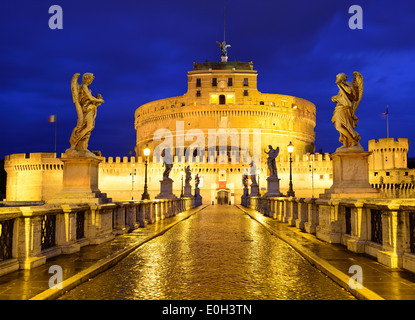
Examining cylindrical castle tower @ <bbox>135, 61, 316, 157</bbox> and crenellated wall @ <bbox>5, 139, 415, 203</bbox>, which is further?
cylindrical castle tower @ <bbox>135, 61, 316, 157</bbox>

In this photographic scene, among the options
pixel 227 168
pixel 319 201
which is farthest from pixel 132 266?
pixel 227 168

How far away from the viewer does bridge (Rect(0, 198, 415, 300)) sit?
489 centimetres

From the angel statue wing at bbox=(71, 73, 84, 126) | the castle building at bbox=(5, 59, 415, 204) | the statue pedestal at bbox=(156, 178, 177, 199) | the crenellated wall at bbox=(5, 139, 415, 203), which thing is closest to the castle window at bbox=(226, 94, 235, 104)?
the castle building at bbox=(5, 59, 415, 204)

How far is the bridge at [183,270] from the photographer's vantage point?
489cm

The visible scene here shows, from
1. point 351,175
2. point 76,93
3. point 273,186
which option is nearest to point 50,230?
point 76,93

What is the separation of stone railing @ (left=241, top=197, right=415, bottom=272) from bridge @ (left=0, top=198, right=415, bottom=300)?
0.65 feet

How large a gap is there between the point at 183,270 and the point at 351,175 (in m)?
5.39

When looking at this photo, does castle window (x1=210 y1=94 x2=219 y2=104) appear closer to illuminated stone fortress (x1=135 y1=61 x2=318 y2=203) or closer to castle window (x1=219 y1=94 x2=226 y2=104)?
illuminated stone fortress (x1=135 y1=61 x2=318 y2=203)

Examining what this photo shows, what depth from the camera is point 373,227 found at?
23.9ft

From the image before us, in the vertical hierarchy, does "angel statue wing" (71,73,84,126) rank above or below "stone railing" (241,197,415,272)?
above

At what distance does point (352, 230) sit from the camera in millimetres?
7961

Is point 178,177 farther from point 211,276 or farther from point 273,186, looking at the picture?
point 211,276

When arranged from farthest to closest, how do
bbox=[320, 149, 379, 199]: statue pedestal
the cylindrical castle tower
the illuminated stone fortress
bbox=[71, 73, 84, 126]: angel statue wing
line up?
the cylindrical castle tower
the illuminated stone fortress
bbox=[71, 73, 84, 126]: angel statue wing
bbox=[320, 149, 379, 199]: statue pedestal
